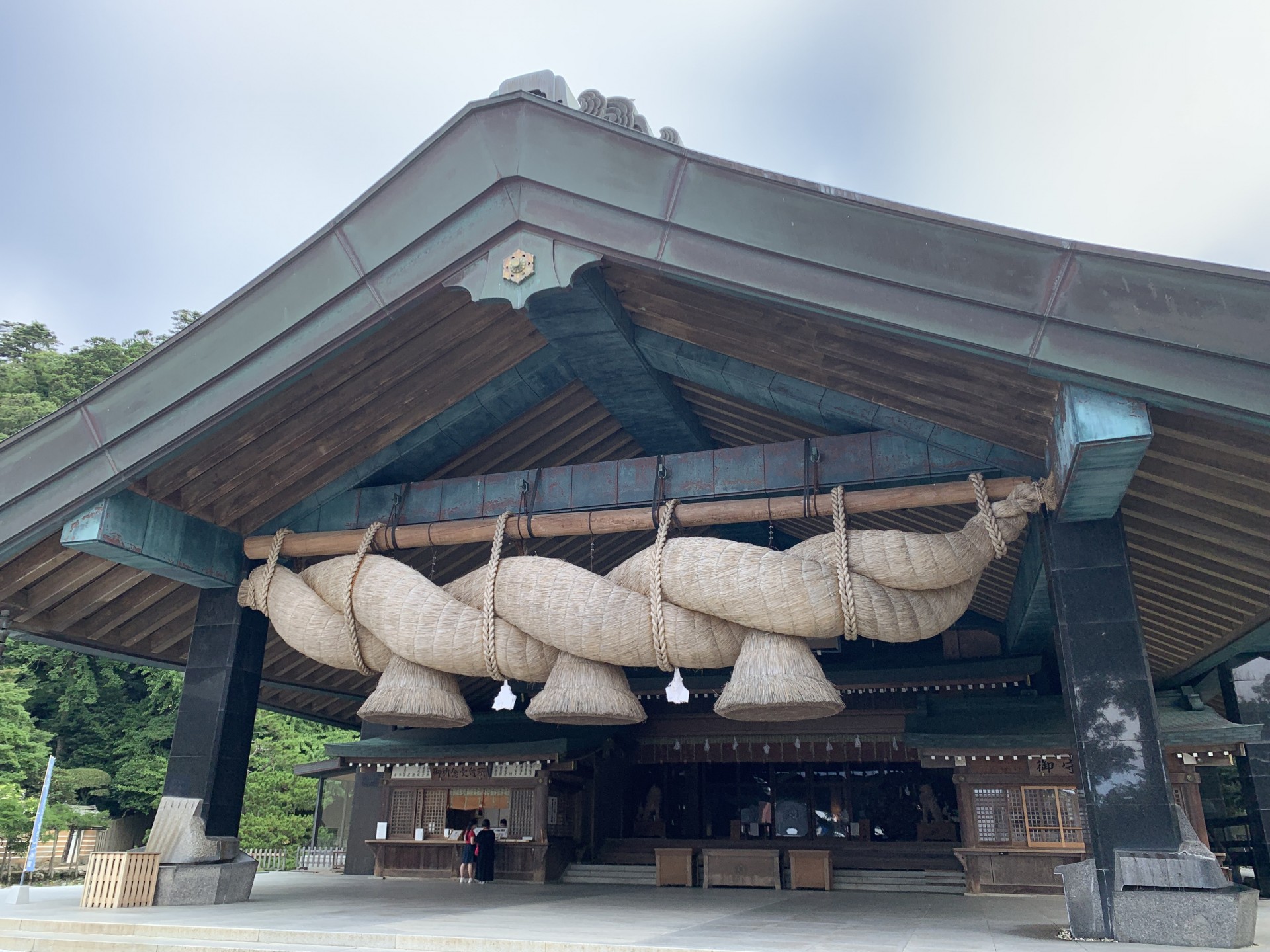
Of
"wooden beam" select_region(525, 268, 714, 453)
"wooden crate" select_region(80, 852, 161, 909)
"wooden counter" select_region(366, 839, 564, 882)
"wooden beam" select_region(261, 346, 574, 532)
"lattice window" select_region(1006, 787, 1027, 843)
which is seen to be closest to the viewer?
"wooden beam" select_region(525, 268, 714, 453)

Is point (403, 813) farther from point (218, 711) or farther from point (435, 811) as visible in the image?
point (218, 711)

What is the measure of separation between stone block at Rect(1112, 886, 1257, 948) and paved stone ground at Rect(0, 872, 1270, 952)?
0.24 meters

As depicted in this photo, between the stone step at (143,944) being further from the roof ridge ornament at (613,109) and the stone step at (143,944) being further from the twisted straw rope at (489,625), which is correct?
the roof ridge ornament at (613,109)

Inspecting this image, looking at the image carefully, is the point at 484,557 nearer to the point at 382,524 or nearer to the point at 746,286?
the point at 382,524

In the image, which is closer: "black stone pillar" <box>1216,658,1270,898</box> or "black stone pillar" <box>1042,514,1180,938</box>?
"black stone pillar" <box>1042,514,1180,938</box>

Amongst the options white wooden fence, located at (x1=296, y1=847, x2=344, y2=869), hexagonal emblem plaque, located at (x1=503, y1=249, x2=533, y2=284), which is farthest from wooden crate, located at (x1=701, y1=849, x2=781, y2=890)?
white wooden fence, located at (x1=296, y1=847, x2=344, y2=869)

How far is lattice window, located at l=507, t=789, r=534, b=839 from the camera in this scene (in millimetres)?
13578

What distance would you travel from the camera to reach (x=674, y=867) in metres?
12.6

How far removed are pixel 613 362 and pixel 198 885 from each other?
5.43 meters

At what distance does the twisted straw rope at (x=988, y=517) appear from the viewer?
6035 mm

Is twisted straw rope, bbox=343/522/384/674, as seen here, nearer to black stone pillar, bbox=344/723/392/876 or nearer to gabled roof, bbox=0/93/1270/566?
gabled roof, bbox=0/93/1270/566

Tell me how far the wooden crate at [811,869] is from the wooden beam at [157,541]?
847 centimetres

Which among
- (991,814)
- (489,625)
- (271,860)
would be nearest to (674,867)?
(991,814)

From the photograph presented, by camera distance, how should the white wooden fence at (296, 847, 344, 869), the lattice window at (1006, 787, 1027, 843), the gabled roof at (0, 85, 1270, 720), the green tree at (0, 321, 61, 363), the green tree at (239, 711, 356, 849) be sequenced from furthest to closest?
the green tree at (0, 321, 61, 363)
the green tree at (239, 711, 356, 849)
the white wooden fence at (296, 847, 344, 869)
the lattice window at (1006, 787, 1027, 843)
the gabled roof at (0, 85, 1270, 720)
